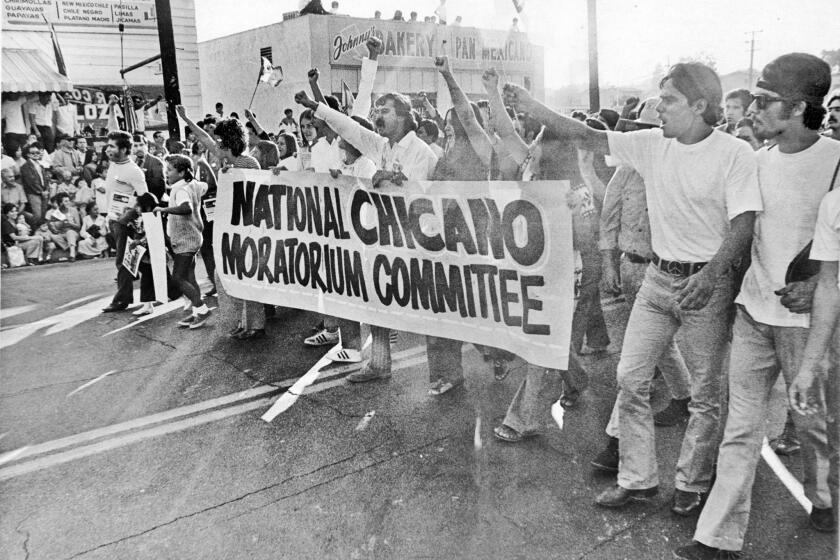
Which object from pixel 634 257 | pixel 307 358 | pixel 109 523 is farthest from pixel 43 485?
pixel 634 257

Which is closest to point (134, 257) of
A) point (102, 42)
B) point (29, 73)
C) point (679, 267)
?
point (679, 267)

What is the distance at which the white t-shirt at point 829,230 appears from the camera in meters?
2.53

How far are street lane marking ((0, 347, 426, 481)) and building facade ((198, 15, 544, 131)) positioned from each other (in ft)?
55.8

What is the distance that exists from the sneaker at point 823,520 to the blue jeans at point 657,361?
46 centimetres

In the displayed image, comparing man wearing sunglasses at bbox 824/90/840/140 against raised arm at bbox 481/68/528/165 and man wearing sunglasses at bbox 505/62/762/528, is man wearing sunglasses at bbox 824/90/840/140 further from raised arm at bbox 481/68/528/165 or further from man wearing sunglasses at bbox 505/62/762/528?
raised arm at bbox 481/68/528/165

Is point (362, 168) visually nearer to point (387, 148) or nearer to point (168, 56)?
point (387, 148)

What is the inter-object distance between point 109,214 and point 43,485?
16.0ft

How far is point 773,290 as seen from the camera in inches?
113

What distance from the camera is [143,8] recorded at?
23016 millimetres

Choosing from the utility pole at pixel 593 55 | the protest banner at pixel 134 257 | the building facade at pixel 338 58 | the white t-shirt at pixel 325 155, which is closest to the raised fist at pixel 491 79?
the white t-shirt at pixel 325 155

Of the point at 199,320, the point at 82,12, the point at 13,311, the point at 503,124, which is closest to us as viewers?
the point at 503,124

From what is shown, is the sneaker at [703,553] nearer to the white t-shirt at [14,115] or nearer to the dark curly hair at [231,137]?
the dark curly hair at [231,137]

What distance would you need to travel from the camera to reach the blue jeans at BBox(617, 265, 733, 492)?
10.4ft

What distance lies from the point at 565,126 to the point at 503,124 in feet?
2.60
